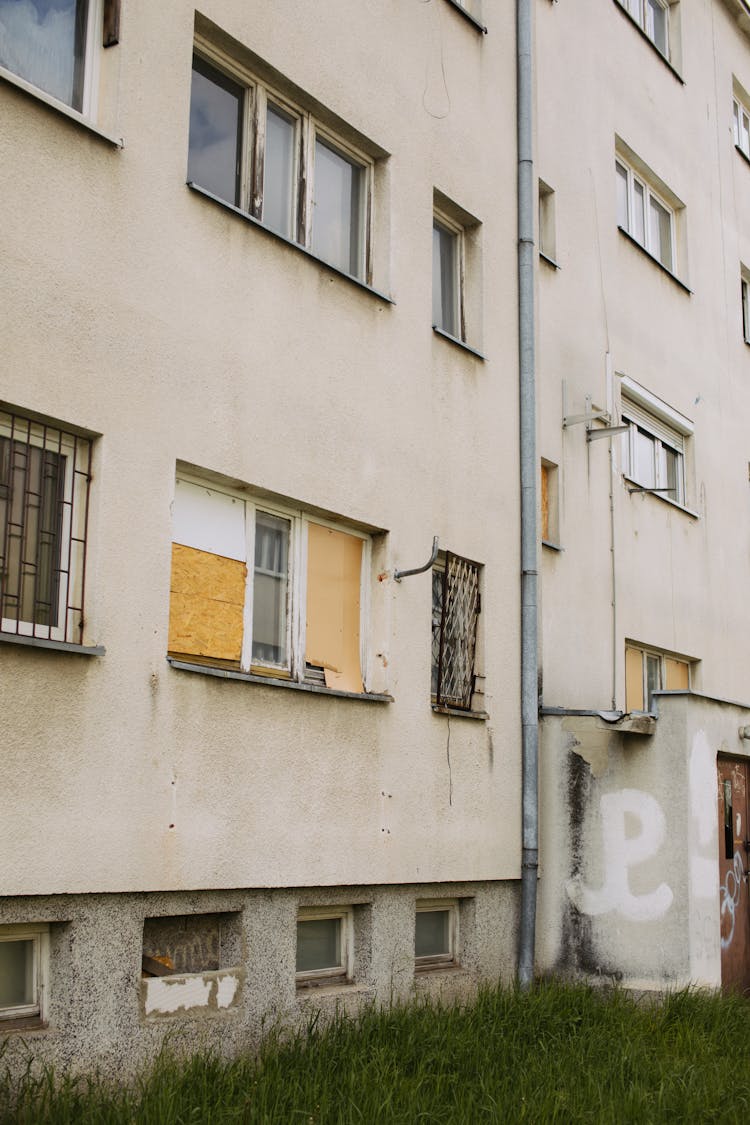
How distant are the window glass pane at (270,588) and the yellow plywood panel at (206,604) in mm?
212

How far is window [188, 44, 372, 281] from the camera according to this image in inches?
312

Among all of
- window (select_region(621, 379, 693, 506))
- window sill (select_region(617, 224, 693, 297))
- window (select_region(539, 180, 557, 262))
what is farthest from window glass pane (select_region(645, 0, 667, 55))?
window (select_region(621, 379, 693, 506))

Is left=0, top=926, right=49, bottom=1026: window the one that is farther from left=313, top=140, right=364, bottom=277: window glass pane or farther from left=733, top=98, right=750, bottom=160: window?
left=733, top=98, right=750, bottom=160: window

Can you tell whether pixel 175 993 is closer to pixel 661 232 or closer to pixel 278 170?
pixel 278 170

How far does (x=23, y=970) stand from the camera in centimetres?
607

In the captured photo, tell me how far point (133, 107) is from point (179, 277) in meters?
0.93

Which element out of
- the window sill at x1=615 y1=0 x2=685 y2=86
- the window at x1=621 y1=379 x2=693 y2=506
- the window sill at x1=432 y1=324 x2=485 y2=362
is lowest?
the window sill at x1=432 y1=324 x2=485 y2=362

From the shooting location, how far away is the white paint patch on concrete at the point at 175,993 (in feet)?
21.4

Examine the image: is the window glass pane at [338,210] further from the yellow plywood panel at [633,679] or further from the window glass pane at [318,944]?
the yellow plywood panel at [633,679]

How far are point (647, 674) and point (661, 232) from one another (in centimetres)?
522

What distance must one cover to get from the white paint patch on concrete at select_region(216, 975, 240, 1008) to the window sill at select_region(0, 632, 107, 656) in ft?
6.58

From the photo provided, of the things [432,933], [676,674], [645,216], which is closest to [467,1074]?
→ [432,933]

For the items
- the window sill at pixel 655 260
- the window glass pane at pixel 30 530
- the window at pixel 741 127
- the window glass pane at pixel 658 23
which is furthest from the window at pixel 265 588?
the window at pixel 741 127

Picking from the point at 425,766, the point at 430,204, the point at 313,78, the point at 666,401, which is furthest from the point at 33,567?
the point at 666,401
